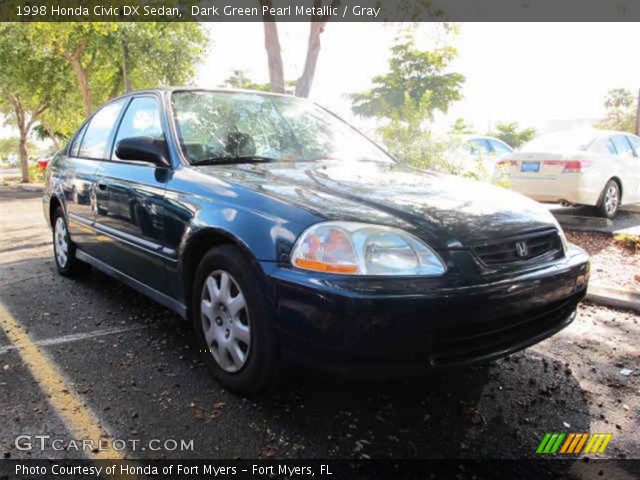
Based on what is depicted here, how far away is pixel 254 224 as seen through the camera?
7.68 feet

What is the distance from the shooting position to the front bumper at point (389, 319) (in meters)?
2.02

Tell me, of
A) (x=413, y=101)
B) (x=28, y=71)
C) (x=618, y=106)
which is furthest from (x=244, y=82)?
(x=413, y=101)

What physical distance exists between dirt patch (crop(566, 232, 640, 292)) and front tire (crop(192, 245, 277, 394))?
347 cm

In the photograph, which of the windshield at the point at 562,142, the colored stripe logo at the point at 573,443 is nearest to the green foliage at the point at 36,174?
the windshield at the point at 562,142

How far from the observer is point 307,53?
9.34 metres

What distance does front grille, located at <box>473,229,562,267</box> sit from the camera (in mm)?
2271

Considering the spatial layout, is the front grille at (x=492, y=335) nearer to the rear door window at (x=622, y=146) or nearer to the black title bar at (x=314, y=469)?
the black title bar at (x=314, y=469)

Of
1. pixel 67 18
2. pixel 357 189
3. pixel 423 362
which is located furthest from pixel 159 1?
pixel 423 362

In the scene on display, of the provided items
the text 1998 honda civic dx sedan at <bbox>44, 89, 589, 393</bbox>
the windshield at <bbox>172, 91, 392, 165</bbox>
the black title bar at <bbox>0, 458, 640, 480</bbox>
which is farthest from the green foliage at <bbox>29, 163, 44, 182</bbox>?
the black title bar at <bbox>0, 458, 640, 480</bbox>

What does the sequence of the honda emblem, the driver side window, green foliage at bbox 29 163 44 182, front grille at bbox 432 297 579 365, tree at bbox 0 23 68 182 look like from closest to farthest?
front grille at bbox 432 297 579 365 < the honda emblem < the driver side window < tree at bbox 0 23 68 182 < green foliage at bbox 29 163 44 182

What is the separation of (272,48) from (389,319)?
26.3 ft

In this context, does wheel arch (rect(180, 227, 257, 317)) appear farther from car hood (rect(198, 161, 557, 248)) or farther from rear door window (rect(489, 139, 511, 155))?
rear door window (rect(489, 139, 511, 155))

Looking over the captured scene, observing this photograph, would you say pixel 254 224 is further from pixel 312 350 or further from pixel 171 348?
pixel 171 348

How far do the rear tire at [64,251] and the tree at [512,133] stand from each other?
4940 cm
